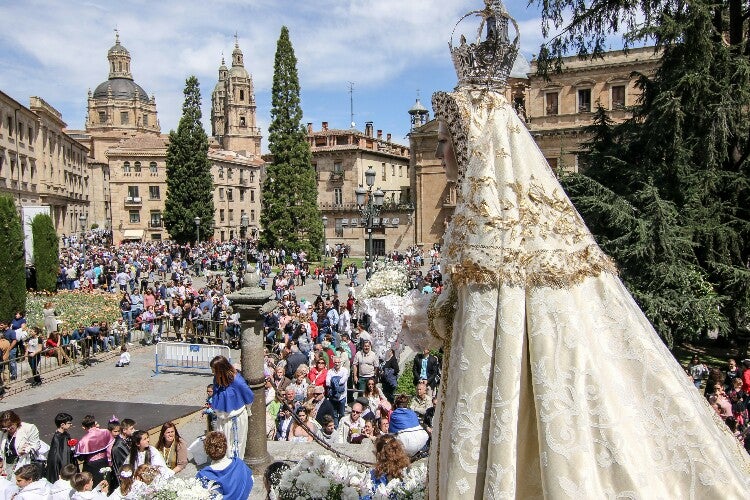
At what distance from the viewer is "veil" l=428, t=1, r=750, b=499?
2.09 metres

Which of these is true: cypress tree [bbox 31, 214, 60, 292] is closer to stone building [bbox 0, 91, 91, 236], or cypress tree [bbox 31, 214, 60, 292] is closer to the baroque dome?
stone building [bbox 0, 91, 91, 236]

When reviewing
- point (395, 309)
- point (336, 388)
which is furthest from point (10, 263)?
point (395, 309)

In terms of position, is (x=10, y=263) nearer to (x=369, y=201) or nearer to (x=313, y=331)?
(x=313, y=331)

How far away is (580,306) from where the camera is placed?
2.24 m

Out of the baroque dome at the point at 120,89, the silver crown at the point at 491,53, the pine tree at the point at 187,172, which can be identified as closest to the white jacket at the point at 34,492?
the silver crown at the point at 491,53

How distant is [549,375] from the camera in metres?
2.14

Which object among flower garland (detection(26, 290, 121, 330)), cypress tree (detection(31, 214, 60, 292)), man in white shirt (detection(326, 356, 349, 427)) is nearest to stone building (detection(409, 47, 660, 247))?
flower garland (detection(26, 290, 121, 330))

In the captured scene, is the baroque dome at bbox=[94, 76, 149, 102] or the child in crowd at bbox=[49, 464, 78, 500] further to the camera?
the baroque dome at bbox=[94, 76, 149, 102]

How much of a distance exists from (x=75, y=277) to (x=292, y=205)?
19.5 metres

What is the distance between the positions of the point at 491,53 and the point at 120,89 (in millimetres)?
107970

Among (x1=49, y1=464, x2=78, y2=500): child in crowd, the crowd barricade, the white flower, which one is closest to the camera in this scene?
the white flower

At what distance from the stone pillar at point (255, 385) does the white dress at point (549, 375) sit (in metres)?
5.17

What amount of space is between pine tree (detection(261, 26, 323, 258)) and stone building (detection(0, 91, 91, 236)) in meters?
15.4

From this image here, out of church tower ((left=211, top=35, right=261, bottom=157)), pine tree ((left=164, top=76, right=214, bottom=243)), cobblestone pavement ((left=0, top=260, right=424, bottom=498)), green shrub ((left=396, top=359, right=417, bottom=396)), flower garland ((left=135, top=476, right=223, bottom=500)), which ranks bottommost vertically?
cobblestone pavement ((left=0, top=260, right=424, bottom=498))
